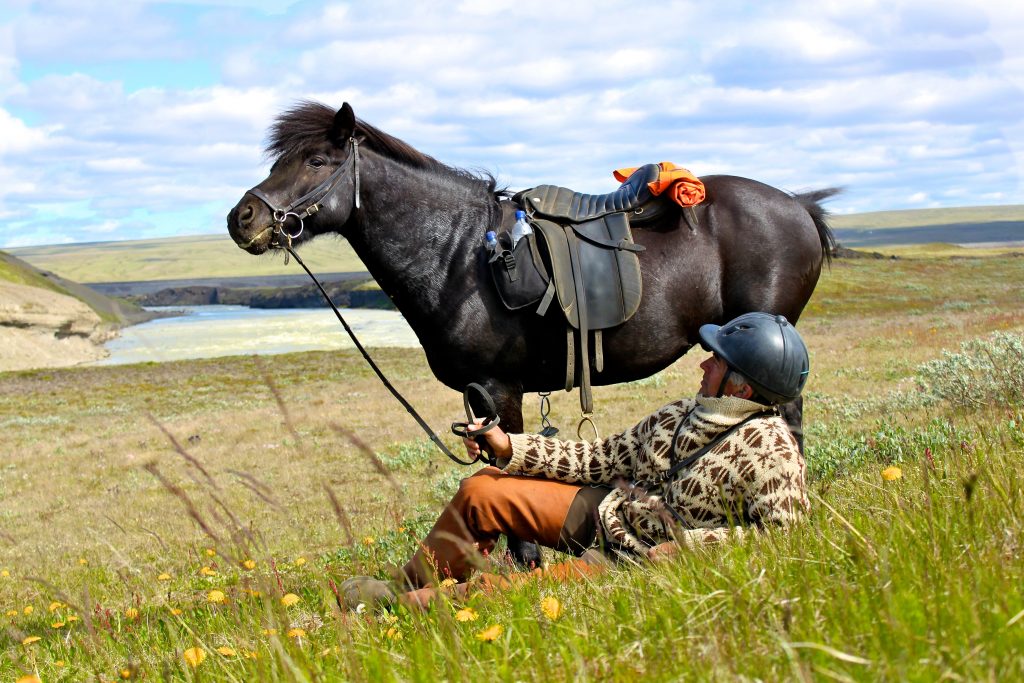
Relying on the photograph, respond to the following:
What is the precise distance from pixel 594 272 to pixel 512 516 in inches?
79.7

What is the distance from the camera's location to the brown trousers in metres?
4.20

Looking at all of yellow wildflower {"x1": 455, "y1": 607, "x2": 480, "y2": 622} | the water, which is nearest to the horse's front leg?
yellow wildflower {"x1": 455, "y1": 607, "x2": 480, "y2": 622}

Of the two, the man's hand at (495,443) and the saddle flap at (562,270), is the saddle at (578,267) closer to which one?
the saddle flap at (562,270)

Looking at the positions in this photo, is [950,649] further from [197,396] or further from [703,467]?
[197,396]

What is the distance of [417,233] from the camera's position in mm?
5773

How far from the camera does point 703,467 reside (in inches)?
147

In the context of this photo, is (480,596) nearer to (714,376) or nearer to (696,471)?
(696,471)

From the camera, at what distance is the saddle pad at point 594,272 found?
18.6ft

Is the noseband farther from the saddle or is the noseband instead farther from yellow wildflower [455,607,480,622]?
yellow wildflower [455,607,480,622]

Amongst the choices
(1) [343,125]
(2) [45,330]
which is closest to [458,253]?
(1) [343,125]

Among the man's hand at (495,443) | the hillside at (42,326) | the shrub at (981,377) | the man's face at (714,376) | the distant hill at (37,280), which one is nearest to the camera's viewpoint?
the man's face at (714,376)

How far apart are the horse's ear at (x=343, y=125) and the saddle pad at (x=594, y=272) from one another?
1.35 m

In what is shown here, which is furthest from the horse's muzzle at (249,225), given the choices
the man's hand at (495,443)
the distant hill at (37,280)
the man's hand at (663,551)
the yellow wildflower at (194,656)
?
the distant hill at (37,280)

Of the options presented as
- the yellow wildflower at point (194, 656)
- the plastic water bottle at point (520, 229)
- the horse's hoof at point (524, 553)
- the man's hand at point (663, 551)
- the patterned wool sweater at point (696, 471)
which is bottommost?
the horse's hoof at point (524, 553)
